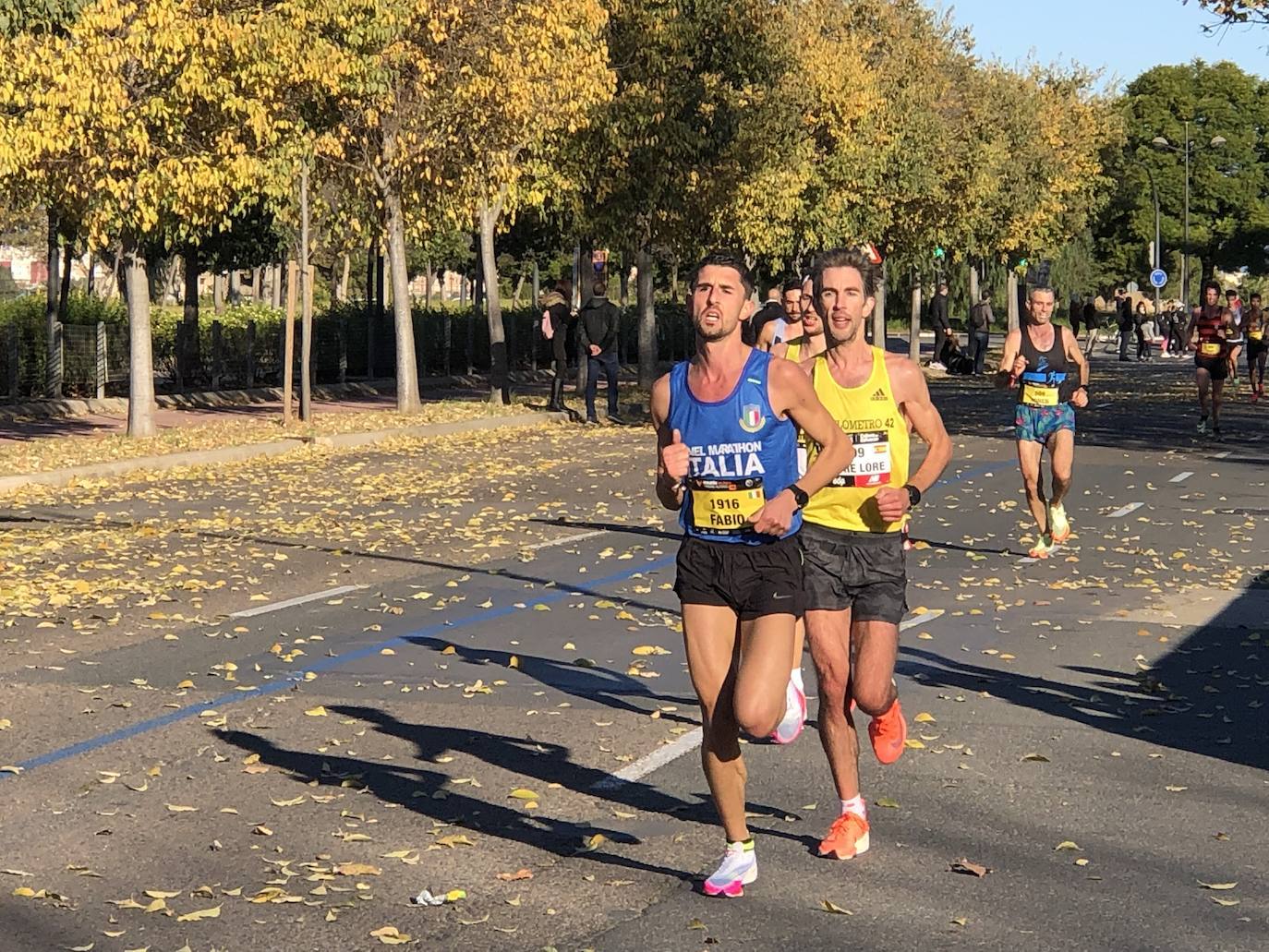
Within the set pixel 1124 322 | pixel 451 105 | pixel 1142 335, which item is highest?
pixel 451 105

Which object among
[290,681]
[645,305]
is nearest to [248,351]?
[645,305]

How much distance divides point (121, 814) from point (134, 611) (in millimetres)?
4587

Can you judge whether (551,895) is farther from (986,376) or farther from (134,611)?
(986,376)

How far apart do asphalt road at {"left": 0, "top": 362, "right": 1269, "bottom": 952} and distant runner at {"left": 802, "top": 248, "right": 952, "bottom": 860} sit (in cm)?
33

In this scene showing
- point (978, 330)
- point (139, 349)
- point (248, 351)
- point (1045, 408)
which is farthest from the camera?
point (978, 330)

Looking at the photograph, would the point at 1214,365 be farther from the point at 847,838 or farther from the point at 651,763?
the point at 847,838

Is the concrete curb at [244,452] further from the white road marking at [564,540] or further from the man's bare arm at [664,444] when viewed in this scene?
the man's bare arm at [664,444]

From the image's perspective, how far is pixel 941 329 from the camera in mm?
46750

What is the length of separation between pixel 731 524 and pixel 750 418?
0.31 meters

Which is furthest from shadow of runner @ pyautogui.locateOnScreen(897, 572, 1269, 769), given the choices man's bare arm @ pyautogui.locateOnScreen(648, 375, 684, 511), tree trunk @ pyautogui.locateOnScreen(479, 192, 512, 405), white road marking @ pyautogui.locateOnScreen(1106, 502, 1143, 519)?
tree trunk @ pyautogui.locateOnScreen(479, 192, 512, 405)

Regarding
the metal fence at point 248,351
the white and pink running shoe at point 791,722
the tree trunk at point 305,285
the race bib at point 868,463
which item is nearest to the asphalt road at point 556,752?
the white and pink running shoe at point 791,722

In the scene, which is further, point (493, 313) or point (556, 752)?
point (493, 313)

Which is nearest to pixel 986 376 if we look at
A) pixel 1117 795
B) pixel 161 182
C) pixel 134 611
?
pixel 161 182

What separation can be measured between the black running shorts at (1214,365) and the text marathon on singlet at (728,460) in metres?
19.2
